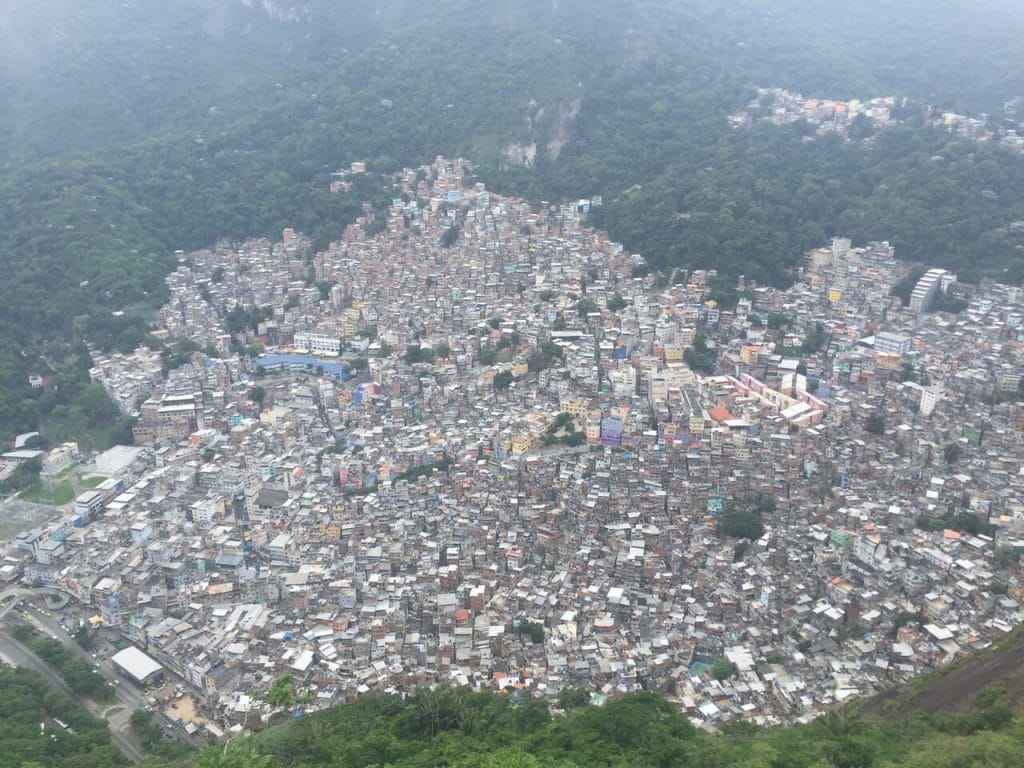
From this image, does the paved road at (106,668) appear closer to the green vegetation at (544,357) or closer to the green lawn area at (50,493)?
the green lawn area at (50,493)

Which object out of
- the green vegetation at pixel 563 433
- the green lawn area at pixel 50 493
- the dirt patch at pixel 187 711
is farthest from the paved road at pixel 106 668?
the green vegetation at pixel 563 433

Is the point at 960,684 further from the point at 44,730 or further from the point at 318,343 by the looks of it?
the point at 318,343

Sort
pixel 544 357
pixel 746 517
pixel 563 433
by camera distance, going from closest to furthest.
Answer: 1. pixel 746 517
2. pixel 563 433
3. pixel 544 357

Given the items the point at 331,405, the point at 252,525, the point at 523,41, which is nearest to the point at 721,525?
the point at 252,525

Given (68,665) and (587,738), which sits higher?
(587,738)

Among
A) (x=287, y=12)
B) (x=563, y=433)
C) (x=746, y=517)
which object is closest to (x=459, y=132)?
(x=287, y=12)

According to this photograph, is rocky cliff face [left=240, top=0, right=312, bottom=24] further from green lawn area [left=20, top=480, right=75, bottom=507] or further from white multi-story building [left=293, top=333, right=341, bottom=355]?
green lawn area [left=20, top=480, right=75, bottom=507]
